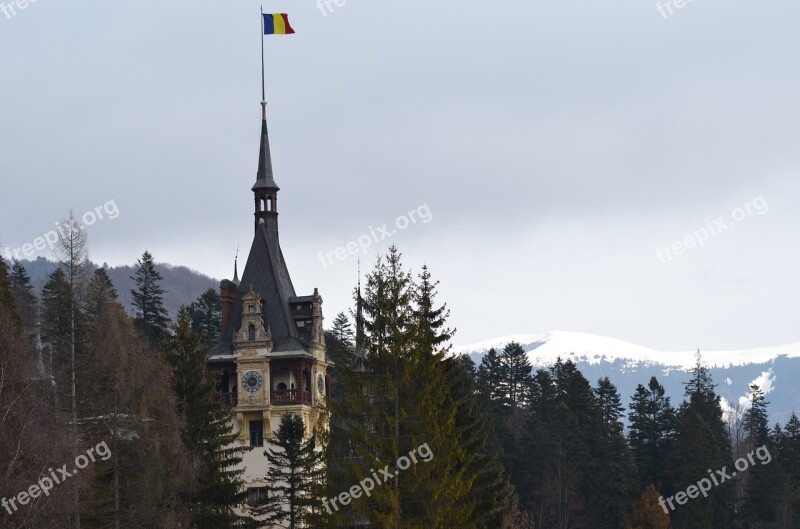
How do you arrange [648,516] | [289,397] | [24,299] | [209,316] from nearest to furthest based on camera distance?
[289,397], [648,516], [24,299], [209,316]

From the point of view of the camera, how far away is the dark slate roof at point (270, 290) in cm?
8612

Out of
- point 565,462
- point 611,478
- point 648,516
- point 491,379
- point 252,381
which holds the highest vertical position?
point 491,379

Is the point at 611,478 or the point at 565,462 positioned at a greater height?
the point at 565,462

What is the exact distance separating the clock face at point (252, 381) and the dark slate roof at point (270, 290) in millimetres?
1888

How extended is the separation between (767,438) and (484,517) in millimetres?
86390

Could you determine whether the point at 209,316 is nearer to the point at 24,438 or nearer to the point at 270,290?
the point at 270,290

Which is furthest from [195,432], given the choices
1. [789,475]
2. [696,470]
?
[789,475]

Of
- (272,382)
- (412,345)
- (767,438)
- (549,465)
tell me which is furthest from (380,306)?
(767,438)

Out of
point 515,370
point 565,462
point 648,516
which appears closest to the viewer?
point 648,516

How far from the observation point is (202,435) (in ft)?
204

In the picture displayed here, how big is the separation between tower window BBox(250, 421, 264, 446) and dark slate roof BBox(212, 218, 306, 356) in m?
4.50

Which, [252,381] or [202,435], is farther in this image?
[252,381]

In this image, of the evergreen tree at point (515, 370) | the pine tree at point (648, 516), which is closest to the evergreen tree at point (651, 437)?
the evergreen tree at point (515, 370)

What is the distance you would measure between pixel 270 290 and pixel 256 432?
30.1 feet
